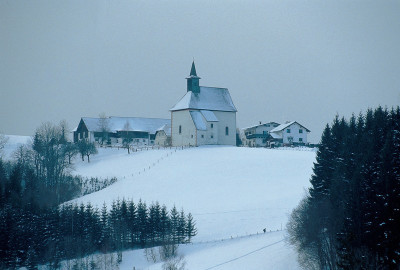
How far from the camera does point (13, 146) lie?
4154 inches

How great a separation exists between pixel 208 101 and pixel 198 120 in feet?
25.7

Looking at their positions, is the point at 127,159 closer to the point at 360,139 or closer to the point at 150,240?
the point at 150,240

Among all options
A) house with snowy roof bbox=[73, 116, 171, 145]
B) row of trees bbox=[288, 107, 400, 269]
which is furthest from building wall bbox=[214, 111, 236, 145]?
row of trees bbox=[288, 107, 400, 269]

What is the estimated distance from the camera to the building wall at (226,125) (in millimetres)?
91250

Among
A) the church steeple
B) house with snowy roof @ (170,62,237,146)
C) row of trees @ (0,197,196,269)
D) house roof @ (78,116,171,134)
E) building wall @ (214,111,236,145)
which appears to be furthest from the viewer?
house roof @ (78,116,171,134)

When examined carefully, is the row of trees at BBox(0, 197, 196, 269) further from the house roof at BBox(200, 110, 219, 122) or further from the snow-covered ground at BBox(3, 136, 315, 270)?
the house roof at BBox(200, 110, 219, 122)

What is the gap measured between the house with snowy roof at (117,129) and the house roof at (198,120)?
850 inches

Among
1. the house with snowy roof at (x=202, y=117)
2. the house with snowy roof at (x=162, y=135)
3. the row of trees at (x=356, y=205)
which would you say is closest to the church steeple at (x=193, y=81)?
the house with snowy roof at (x=202, y=117)

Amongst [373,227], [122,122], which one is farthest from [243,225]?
[122,122]

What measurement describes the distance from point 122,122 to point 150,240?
235 ft

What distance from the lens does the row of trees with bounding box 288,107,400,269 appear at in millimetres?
24266

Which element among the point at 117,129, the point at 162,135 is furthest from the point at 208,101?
the point at 117,129

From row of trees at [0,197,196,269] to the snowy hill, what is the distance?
233 cm

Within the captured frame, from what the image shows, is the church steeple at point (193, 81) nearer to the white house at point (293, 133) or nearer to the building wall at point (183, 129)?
the building wall at point (183, 129)
